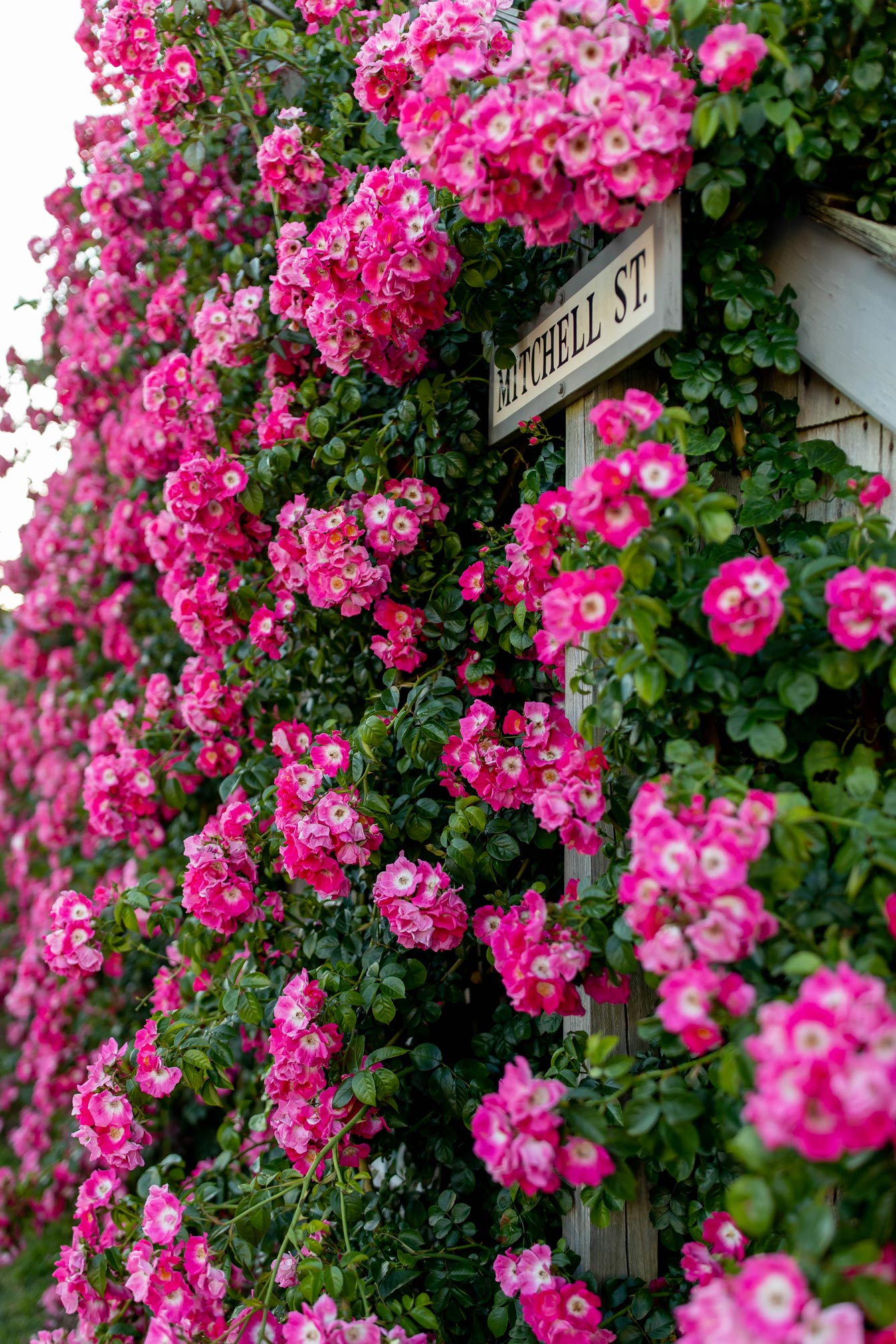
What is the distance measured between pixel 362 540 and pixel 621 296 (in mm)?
620

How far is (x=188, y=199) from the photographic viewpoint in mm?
2432

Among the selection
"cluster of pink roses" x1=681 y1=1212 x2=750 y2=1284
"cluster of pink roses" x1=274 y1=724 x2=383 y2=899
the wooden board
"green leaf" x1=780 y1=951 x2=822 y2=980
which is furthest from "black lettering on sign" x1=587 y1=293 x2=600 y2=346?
"cluster of pink roses" x1=681 y1=1212 x2=750 y2=1284

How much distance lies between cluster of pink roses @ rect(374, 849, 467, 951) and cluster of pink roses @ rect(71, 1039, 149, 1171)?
18.8 inches

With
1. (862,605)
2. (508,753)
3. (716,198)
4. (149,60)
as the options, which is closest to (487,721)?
(508,753)

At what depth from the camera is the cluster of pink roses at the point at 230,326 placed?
6.33ft

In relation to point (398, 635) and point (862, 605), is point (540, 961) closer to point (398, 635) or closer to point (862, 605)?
point (862, 605)

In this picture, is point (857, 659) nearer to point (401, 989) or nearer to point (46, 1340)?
point (401, 989)

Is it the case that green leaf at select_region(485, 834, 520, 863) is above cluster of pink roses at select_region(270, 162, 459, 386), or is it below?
below

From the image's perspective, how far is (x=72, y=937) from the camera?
1.67 metres

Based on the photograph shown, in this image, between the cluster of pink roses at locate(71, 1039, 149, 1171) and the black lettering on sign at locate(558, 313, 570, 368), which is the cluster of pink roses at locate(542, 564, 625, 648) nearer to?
the black lettering on sign at locate(558, 313, 570, 368)

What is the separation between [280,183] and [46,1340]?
1.98 meters

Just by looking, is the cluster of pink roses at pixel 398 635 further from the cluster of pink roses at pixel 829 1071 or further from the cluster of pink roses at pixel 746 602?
the cluster of pink roses at pixel 829 1071

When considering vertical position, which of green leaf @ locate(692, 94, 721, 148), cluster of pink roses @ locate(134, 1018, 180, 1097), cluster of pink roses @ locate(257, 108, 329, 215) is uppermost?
cluster of pink roses @ locate(257, 108, 329, 215)

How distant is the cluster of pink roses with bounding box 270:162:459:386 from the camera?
1.39m
